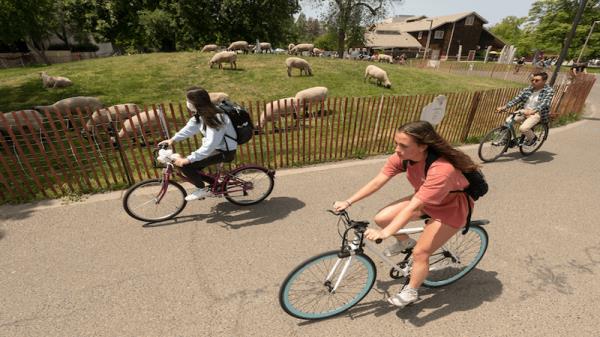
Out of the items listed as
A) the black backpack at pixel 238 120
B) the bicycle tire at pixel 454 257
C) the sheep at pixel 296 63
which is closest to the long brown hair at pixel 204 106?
the black backpack at pixel 238 120

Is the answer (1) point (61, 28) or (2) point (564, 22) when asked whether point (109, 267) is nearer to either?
(1) point (61, 28)

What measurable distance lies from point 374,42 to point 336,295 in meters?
60.7

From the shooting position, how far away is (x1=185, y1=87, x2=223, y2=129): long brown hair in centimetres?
356

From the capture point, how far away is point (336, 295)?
299cm

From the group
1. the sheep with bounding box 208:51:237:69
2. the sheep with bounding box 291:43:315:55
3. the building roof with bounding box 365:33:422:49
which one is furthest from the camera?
the building roof with bounding box 365:33:422:49

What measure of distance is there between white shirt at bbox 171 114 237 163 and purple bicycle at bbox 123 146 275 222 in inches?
13.7

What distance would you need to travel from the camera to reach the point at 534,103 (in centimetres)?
642

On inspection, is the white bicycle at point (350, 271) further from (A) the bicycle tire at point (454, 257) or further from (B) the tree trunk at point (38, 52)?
(B) the tree trunk at point (38, 52)

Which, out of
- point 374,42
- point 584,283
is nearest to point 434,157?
point 584,283

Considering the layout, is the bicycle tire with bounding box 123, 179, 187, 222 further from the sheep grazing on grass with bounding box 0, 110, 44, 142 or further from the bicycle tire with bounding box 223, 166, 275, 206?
the sheep grazing on grass with bounding box 0, 110, 44, 142

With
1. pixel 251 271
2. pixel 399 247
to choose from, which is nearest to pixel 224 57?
pixel 251 271

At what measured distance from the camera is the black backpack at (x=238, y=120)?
13.0 ft

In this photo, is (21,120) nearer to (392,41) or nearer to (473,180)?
(473,180)

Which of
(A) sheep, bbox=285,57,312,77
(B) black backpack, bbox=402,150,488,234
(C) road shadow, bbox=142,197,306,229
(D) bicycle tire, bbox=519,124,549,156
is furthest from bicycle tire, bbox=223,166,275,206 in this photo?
(A) sheep, bbox=285,57,312,77
